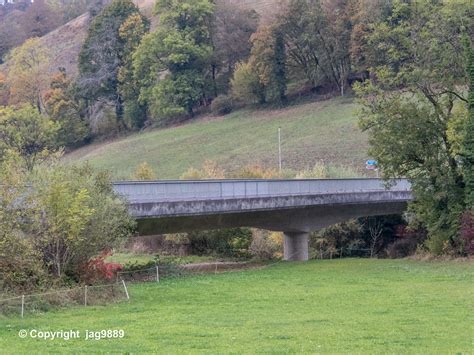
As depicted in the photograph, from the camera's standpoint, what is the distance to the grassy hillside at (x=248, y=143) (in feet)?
260

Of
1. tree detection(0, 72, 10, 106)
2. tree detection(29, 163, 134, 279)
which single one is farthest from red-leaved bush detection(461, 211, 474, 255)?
tree detection(0, 72, 10, 106)

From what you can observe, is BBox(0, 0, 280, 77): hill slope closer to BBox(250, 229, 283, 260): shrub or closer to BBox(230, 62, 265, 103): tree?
BBox(230, 62, 265, 103): tree

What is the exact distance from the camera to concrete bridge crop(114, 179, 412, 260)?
36.5 metres

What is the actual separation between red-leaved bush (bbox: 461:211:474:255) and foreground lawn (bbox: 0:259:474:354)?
3.68 metres

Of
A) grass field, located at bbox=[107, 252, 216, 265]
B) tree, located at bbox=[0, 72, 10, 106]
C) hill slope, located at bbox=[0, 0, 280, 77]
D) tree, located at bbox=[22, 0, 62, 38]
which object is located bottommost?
grass field, located at bbox=[107, 252, 216, 265]

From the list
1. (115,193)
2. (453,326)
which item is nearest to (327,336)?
(453,326)

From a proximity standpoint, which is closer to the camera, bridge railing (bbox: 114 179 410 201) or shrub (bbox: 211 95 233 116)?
bridge railing (bbox: 114 179 410 201)

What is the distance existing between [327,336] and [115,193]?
57.1ft

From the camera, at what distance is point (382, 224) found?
185ft

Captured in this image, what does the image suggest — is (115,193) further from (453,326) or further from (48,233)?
(453,326)

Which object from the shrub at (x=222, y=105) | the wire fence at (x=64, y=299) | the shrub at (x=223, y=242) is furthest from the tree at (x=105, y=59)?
the wire fence at (x=64, y=299)

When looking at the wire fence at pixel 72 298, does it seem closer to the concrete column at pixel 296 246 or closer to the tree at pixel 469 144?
the concrete column at pixel 296 246

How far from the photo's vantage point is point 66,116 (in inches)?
4269

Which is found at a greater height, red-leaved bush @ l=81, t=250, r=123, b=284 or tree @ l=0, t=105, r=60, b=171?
tree @ l=0, t=105, r=60, b=171
